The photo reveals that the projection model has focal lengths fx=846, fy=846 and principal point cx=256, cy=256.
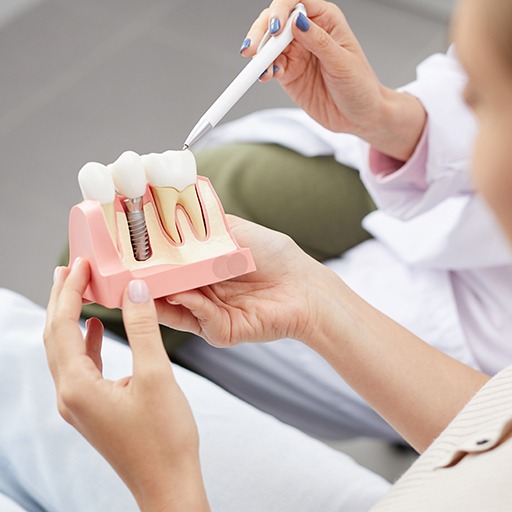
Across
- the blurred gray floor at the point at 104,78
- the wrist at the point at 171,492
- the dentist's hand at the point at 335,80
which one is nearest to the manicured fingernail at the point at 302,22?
the dentist's hand at the point at 335,80

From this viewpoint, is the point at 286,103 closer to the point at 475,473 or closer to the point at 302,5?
the point at 302,5

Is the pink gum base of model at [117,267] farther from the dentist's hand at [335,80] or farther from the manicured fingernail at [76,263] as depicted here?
the dentist's hand at [335,80]

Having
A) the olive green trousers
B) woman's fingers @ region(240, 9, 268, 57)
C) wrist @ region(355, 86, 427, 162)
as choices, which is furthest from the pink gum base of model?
the olive green trousers

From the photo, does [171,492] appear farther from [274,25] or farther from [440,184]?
[440,184]

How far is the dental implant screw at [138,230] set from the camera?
0.77m

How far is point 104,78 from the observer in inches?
87.6

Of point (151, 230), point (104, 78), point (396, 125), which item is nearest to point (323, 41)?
point (396, 125)

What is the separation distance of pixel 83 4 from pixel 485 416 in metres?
2.06

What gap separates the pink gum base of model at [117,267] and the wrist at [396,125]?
361mm

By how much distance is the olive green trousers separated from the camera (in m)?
1.31

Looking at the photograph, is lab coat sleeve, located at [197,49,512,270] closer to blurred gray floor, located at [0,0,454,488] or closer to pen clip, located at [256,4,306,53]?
pen clip, located at [256,4,306,53]

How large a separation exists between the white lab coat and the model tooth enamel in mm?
430

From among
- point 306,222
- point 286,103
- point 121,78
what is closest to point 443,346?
point 306,222

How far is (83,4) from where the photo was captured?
2457 mm
